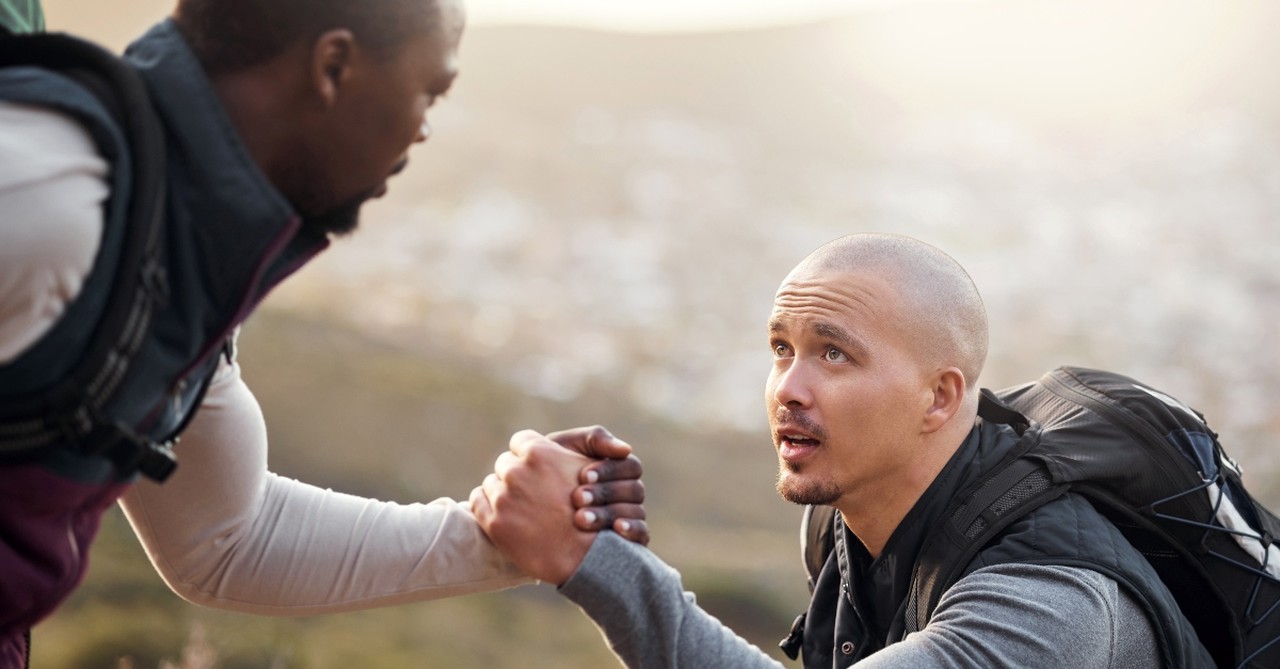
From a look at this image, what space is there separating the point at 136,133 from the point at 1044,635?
1.93 meters

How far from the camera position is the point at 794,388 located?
2738 mm

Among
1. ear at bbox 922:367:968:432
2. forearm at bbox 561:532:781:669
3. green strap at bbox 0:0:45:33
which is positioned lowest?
forearm at bbox 561:532:781:669

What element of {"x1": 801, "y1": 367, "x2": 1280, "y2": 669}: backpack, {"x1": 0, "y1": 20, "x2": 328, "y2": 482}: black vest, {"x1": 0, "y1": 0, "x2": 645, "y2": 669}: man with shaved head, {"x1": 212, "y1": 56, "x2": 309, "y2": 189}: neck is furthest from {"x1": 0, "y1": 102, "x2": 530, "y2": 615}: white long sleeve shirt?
{"x1": 801, "y1": 367, "x2": 1280, "y2": 669}: backpack

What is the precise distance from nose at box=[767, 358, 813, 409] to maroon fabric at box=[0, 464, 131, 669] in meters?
1.58

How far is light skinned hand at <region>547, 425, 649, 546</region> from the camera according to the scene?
244cm

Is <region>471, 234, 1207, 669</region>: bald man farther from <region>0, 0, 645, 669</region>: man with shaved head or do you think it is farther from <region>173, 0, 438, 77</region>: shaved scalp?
<region>173, 0, 438, 77</region>: shaved scalp

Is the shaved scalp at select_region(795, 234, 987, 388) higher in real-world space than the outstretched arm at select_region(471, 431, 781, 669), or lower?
higher

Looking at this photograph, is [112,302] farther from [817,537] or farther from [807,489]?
[817,537]

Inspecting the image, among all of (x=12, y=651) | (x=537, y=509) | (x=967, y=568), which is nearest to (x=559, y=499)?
(x=537, y=509)

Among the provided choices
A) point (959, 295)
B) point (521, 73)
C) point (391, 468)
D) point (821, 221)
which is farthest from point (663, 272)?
point (959, 295)

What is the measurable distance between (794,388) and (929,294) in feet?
1.41

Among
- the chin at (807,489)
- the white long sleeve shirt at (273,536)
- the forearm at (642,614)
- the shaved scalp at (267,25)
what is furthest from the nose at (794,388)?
the shaved scalp at (267,25)

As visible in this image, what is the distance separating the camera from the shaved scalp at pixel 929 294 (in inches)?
110

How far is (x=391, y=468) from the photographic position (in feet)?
48.3
